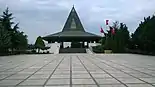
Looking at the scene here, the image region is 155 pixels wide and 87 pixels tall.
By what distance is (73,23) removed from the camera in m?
73.9

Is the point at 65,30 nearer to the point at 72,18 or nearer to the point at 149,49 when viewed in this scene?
the point at 72,18

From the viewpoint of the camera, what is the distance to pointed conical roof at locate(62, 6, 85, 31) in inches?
2882

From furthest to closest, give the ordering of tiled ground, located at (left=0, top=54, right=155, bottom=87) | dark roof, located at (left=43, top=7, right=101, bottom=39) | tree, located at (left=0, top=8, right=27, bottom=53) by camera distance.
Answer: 1. dark roof, located at (left=43, top=7, right=101, bottom=39)
2. tree, located at (left=0, top=8, right=27, bottom=53)
3. tiled ground, located at (left=0, top=54, right=155, bottom=87)

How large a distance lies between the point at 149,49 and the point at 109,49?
9.16 meters

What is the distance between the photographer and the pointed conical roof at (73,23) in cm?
7320

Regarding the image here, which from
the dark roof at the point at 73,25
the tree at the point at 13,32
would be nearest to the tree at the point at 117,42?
the tree at the point at 13,32

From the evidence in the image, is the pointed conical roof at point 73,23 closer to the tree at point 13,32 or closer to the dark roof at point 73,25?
the dark roof at point 73,25

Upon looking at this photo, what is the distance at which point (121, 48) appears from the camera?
43.4 metres

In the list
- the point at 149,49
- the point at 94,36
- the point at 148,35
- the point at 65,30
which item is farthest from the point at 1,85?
the point at 65,30

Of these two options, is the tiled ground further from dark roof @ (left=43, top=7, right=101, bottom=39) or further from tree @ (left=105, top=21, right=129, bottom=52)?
dark roof @ (left=43, top=7, right=101, bottom=39)

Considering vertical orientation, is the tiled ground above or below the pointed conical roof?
below

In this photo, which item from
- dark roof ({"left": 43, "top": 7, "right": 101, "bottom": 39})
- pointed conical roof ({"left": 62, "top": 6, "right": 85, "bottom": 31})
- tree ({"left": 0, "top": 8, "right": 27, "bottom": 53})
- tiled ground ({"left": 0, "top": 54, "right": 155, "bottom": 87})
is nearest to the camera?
tiled ground ({"left": 0, "top": 54, "right": 155, "bottom": 87})

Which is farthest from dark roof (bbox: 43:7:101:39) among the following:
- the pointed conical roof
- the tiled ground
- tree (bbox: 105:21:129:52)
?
the tiled ground

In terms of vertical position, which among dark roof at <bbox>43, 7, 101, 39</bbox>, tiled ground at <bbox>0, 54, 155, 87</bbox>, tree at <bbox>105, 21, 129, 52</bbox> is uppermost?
dark roof at <bbox>43, 7, 101, 39</bbox>
